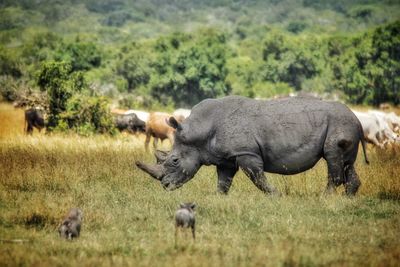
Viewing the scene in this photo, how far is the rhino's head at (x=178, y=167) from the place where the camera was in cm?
1219

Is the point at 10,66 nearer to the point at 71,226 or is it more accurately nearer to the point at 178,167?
the point at 178,167

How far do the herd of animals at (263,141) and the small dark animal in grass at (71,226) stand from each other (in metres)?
3.09

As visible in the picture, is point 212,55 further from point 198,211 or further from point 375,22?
point 375,22

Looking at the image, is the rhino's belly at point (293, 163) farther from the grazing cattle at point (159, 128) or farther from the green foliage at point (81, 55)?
the green foliage at point (81, 55)

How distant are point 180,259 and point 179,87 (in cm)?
4268

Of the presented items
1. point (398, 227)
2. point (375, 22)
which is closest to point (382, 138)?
point (398, 227)

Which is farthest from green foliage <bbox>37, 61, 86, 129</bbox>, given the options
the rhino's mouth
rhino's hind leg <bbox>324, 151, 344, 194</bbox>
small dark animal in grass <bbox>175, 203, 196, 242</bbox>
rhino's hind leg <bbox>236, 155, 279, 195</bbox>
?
small dark animal in grass <bbox>175, 203, 196, 242</bbox>

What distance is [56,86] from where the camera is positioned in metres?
22.3

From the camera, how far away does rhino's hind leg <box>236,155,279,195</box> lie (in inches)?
461

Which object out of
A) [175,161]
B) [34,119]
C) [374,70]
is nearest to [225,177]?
[175,161]

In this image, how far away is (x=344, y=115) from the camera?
1194cm

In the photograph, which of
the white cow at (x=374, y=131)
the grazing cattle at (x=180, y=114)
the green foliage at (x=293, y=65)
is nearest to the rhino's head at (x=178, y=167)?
the white cow at (x=374, y=131)

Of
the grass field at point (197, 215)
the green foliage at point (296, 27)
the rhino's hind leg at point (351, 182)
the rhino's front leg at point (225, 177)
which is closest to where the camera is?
the grass field at point (197, 215)

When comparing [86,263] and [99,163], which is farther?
[99,163]
